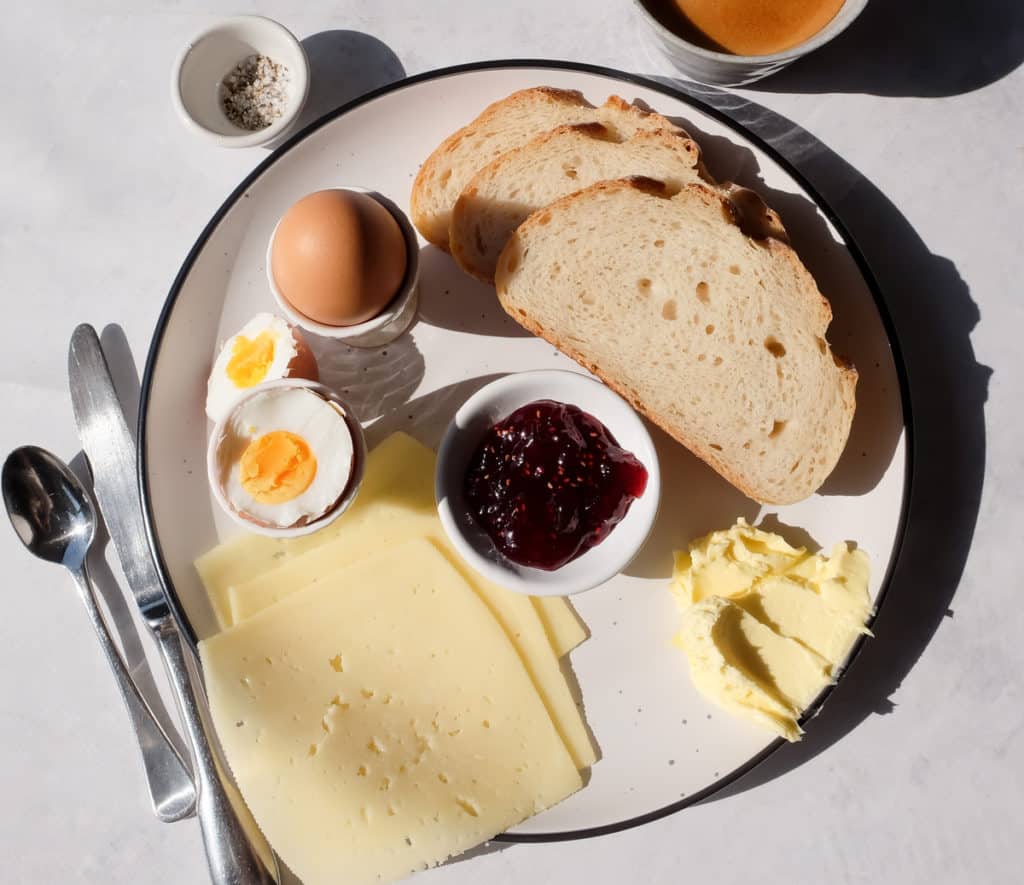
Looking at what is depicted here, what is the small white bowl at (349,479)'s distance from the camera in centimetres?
159

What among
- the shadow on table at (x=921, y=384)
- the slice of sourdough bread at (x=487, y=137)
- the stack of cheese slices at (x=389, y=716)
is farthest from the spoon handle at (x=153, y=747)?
the shadow on table at (x=921, y=384)

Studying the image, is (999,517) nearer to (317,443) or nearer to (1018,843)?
(1018,843)

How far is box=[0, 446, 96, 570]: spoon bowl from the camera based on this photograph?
6.16ft

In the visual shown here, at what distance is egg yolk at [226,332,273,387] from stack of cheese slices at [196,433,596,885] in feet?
1.45

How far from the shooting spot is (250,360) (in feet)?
5.74

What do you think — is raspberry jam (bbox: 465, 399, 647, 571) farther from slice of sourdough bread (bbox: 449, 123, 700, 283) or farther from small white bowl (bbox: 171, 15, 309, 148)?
small white bowl (bbox: 171, 15, 309, 148)

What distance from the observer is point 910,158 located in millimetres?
1802

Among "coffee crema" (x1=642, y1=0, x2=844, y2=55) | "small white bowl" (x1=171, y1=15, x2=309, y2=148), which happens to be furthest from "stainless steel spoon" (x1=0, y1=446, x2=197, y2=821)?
"coffee crema" (x1=642, y1=0, x2=844, y2=55)

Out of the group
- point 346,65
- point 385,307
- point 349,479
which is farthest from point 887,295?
point 346,65

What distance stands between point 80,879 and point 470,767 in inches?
39.7

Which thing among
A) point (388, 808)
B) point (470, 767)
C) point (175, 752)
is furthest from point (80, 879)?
point (470, 767)

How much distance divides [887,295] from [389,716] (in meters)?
1.37

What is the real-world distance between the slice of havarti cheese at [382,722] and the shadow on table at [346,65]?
3.38 ft

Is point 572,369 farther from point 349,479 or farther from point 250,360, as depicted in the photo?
point 250,360
